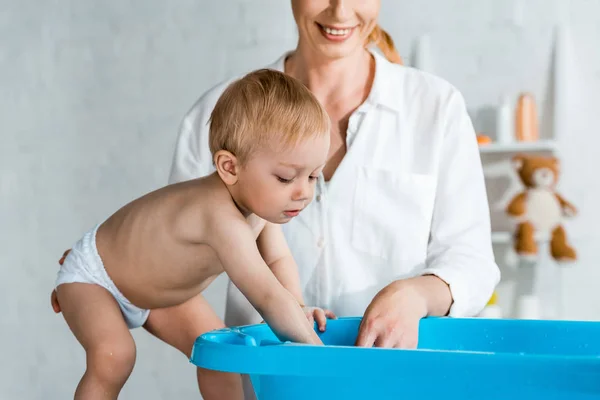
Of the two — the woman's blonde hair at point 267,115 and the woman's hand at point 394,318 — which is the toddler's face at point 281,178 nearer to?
the woman's blonde hair at point 267,115

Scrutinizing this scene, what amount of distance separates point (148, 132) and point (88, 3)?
1.57 feet

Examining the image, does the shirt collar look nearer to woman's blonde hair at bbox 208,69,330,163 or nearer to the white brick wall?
woman's blonde hair at bbox 208,69,330,163

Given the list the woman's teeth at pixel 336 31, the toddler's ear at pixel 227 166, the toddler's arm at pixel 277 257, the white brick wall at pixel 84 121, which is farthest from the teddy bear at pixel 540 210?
the toddler's ear at pixel 227 166

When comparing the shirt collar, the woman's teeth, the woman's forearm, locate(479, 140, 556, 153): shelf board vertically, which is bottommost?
locate(479, 140, 556, 153): shelf board

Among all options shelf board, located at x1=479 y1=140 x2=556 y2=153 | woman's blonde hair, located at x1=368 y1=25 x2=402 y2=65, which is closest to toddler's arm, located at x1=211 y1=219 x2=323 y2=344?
woman's blonde hair, located at x1=368 y1=25 x2=402 y2=65

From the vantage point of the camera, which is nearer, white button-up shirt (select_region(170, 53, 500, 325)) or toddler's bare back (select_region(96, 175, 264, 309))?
toddler's bare back (select_region(96, 175, 264, 309))

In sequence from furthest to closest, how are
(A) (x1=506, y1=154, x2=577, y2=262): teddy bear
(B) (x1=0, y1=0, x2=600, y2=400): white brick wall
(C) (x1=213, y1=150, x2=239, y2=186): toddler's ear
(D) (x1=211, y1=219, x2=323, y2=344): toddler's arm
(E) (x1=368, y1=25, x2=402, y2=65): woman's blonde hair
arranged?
(B) (x1=0, y1=0, x2=600, y2=400): white brick wall, (A) (x1=506, y1=154, x2=577, y2=262): teddy bear, (E) (x1=368, y1=25, x2=402, y2=65): woman's blonde hair, (C) (x1=213, y1=150, x2=239, y2=186): toddler's ear, (D) (x1=211, y1=219, x2=323, y2=344): toddler's arm

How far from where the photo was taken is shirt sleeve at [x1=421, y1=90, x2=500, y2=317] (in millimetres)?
1306

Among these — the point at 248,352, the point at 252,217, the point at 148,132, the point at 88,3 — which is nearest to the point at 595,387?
the point at 248,352

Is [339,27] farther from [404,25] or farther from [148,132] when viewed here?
[148,132]

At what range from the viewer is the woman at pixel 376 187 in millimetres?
1375

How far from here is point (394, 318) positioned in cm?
108

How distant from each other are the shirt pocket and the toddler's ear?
394 millimetres

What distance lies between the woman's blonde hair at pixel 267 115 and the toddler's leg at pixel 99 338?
31 centimetres
